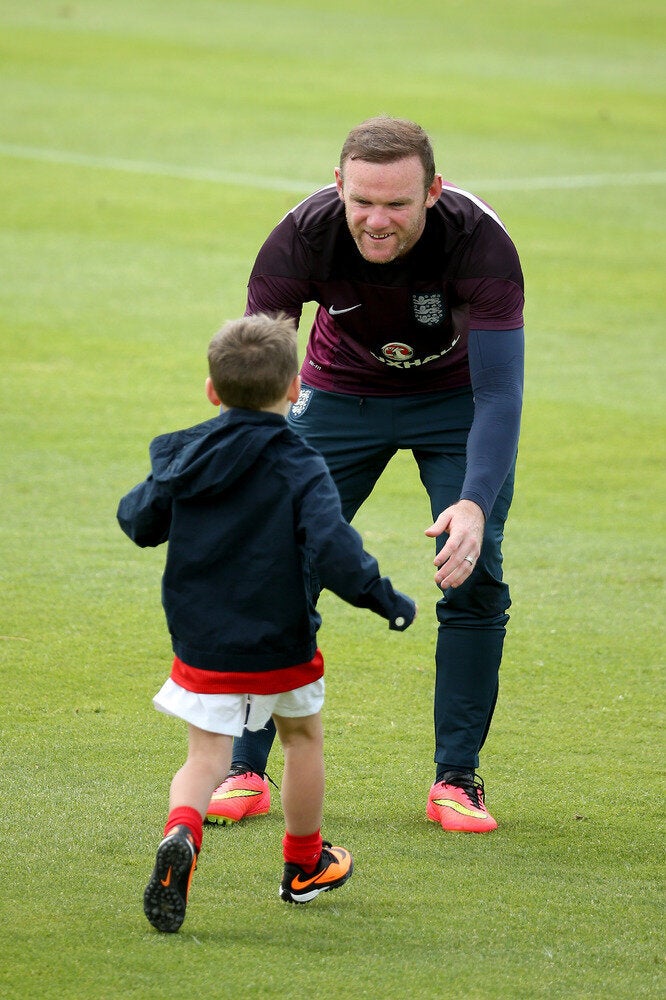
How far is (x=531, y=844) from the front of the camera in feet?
13.9

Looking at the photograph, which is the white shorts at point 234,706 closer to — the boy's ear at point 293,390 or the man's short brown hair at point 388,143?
the boy's ear at point 293,390

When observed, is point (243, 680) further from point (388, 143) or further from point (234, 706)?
point (388, 143)

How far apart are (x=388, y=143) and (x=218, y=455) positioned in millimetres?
1132

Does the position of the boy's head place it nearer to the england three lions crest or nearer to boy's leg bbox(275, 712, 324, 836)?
boy's leg bbox(275, 712, 324, 836)

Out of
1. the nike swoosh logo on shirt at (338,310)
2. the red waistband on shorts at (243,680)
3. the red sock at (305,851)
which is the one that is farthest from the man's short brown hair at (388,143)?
the red sock at (305,851)

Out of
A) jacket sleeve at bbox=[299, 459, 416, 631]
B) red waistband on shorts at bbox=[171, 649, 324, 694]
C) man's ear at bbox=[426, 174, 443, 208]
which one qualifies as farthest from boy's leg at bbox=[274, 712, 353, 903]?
man's ear at bbox=[426, 174, 443, 208]

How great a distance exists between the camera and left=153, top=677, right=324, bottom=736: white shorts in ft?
11.8

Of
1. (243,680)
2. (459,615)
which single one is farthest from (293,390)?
(459,615)

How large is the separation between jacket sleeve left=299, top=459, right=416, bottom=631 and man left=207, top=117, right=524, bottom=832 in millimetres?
526

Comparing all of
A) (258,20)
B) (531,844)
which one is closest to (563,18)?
(258,20)

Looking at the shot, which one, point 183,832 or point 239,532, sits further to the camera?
point 239,532

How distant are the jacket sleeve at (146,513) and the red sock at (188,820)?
2.08 ft

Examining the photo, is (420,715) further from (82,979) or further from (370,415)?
(82,979)

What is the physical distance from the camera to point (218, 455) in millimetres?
3506
